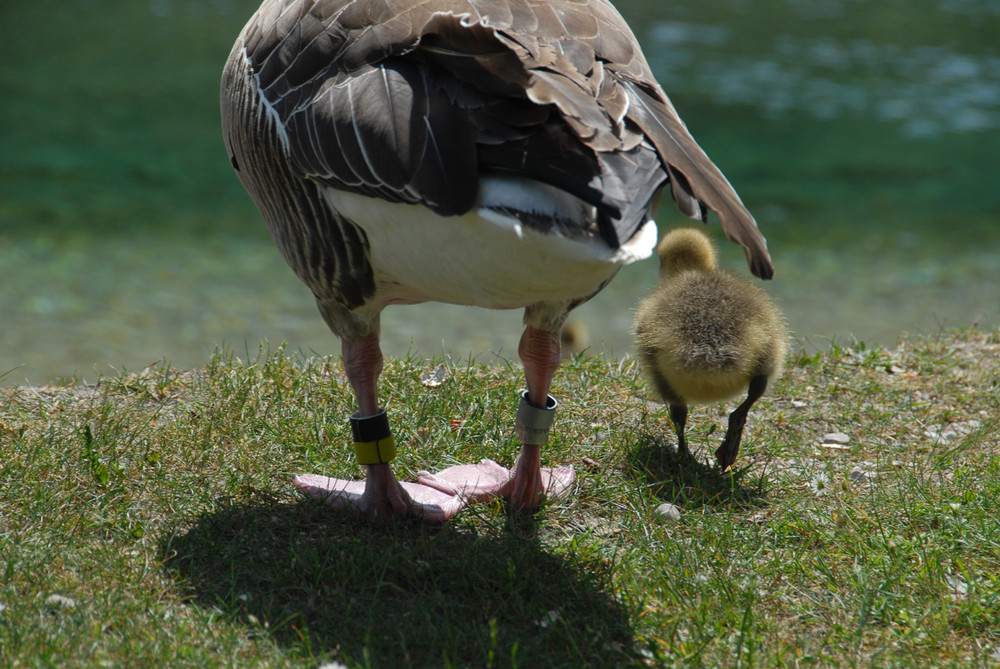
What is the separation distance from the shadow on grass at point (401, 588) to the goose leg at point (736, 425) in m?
0.83

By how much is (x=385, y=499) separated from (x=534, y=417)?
617mm

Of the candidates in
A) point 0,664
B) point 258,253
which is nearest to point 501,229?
point 0,664

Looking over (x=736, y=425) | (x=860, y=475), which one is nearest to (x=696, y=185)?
(x=736, y=425)

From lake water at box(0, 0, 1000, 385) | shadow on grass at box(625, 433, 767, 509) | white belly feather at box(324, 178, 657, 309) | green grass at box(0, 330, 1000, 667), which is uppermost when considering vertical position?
white belly feather at box(324, 178, 657, 309)

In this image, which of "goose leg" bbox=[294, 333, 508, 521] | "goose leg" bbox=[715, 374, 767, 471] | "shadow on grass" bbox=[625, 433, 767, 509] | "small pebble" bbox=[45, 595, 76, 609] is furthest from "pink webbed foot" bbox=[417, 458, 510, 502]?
"small pebble" bbox=[45, 595, 76, 609]

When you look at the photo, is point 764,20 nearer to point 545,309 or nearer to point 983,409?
point 983,409

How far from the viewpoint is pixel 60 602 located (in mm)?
2713

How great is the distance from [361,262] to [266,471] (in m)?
1.13

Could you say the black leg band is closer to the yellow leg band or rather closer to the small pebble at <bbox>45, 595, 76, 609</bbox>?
the yellow leg band

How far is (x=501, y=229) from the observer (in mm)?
2340

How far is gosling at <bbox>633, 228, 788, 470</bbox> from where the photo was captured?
3551 mm

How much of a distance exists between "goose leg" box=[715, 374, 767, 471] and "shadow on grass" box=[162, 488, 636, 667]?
0.83m

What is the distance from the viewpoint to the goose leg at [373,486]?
3.31 m

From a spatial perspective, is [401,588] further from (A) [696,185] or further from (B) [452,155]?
(A) [696,185]
